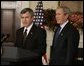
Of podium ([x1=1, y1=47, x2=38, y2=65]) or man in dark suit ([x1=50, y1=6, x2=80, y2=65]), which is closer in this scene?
podium ([x1=1, y1=47, x2=38, y2=65])

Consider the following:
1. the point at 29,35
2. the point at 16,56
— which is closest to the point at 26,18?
the point at 29,35

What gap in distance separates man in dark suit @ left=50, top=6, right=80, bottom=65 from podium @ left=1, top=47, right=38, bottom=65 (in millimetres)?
989

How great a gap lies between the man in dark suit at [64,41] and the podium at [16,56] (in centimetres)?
99

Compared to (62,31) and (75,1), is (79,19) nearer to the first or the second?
(75,1)

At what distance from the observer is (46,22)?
634 centimetres

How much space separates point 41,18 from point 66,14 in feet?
12.8

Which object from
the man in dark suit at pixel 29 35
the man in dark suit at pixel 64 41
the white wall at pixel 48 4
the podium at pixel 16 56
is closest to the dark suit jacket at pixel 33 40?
the man in dark suit at pixel 29 35

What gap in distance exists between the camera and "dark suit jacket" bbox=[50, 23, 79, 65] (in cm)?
215

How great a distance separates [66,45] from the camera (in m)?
2.26

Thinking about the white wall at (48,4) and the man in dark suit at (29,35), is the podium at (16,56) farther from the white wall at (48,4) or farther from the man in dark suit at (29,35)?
the white wall at (48,4)

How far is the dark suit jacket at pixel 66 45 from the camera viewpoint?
215 cm

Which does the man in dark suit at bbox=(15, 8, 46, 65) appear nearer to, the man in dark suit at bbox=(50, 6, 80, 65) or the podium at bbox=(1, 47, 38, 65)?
the man in dark suit at bbox=(50, 6, 80, 65)

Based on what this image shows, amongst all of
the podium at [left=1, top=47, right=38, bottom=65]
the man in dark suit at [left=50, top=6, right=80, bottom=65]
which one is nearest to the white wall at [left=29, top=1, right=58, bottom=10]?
the man in dark suit at [left=50, top=6, right=80, bottom=65]

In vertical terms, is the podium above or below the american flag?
below
